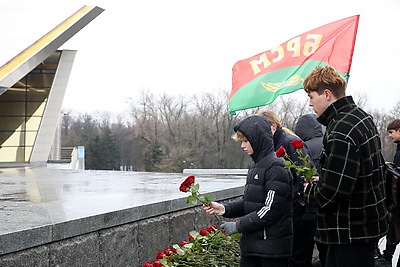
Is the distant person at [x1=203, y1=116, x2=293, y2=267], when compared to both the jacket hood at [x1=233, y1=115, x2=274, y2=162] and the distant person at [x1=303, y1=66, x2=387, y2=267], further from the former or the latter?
the distant person at [x1=303, y1=66, x2=387, y2=267]

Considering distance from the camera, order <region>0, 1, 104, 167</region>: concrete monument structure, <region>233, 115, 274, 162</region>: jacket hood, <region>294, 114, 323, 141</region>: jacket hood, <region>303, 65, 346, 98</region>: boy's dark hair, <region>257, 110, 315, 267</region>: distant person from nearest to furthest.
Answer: <region>303, 65, 346, 98</region>: boy's dark hair
<region>233, 115, 274, 162</region>: jacket hood
<region>257, 110, 315, 267</region>: distant person
<region>294, 114, 323, 141</region>: jacket hood
<region>0, 1, 104, 167</region>: concrete monument structure

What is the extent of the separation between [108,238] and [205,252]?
0.79m

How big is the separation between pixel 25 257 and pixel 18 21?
22868 millimetres

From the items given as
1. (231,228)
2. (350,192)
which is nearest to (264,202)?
(231,228)

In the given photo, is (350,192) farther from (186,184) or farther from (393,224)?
(393,224)

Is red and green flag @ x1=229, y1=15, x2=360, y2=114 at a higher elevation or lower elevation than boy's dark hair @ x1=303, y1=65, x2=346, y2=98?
higher

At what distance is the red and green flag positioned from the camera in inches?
310

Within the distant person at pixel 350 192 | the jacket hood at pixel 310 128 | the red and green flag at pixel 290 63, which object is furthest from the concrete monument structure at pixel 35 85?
the distant person at pixel 350 192

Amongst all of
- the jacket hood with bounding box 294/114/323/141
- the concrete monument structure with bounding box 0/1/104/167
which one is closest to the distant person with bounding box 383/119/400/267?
the jacket hood with bounding box 294/114/323/141

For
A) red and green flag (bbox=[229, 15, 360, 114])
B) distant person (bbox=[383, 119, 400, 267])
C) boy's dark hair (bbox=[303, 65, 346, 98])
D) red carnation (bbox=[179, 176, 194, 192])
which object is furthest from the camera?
red and green flag (bbox=[229, 15, 360, 114])

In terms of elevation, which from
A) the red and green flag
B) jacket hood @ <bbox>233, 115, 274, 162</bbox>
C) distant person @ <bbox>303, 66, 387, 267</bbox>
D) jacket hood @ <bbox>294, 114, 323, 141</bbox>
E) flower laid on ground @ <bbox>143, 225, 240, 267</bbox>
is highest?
the red and green flag

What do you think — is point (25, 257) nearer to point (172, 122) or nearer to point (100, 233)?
point (100, 233)

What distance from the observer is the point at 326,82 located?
2.90 metres

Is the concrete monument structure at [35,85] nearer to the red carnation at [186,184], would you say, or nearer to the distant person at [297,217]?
the distant person at [297,217]
